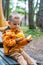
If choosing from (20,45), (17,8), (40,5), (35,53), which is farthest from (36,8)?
(20,45)

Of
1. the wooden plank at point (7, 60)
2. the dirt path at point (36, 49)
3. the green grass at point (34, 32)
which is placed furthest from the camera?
the green grass at point (34, 32)

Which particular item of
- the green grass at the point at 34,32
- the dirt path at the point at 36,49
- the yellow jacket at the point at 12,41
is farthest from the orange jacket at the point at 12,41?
the green grass at the point at 34,32

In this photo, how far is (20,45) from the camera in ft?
10.5

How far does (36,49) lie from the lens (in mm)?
6148

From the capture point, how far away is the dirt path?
17.9 feet

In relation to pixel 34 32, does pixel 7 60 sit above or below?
above

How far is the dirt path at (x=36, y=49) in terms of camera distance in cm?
547

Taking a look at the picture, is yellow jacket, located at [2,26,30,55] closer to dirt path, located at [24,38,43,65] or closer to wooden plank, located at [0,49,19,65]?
wooden plank, located at [0,49,19,65]

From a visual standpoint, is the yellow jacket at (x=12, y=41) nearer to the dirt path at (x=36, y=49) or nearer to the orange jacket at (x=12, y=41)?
the orange jacket at (x=12, y=41)

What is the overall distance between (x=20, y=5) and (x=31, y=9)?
129 cm

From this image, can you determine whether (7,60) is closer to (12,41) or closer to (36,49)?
(12,41)

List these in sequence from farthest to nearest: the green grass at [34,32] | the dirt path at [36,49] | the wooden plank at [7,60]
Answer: the green grass at [34,32] → the dirt path at [36,49] → the wooden plank at [7,60]

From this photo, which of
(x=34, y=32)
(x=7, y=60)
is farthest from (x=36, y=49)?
(x=7, y=60)

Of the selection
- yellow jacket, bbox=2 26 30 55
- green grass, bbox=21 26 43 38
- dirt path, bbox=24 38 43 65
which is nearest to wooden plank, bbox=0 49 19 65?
yellow jacket, bbox=2 26 30 55
